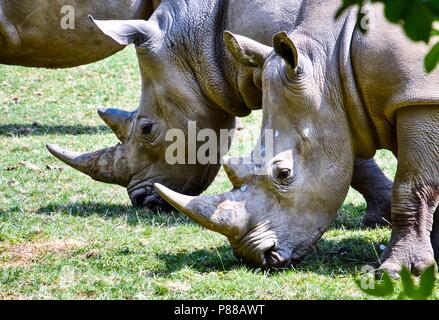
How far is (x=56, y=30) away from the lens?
11.7 meters

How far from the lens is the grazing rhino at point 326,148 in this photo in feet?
19.2

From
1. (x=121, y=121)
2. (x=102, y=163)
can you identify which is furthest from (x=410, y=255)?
(x=102, y=163)

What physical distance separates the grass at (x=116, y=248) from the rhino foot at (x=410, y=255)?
0.94 ft

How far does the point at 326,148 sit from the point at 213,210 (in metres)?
0.85

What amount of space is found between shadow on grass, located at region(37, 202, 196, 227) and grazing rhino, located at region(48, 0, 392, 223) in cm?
26

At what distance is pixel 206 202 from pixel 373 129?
48.4 inches

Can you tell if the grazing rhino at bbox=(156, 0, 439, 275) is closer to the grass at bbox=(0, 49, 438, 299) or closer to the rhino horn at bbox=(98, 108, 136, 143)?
the grass at bbox=(0, 49, 438, 299)

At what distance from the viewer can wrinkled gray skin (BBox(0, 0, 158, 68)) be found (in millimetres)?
11438

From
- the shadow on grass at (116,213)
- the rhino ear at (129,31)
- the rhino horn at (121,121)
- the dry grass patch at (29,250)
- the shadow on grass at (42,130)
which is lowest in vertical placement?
the shadow on grass at (42,130)

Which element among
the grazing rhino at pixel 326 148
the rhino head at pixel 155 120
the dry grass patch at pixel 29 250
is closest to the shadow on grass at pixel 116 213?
the rhino head at pixel 155 120

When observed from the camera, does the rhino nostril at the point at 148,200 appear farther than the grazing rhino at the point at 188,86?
Yes

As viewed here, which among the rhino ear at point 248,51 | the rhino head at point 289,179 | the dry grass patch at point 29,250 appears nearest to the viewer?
the rhino head at point 289,179

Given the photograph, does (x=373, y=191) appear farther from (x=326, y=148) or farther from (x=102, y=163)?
(x=102, y=163)

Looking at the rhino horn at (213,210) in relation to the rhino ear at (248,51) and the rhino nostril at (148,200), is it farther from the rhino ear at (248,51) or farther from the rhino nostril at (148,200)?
the rhino nostril at (148,200)
